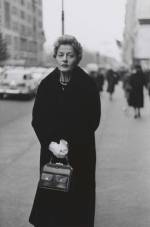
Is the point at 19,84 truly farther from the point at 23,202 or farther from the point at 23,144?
the point at 23,202

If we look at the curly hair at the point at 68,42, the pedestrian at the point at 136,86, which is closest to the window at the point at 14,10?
the pedestrian at the point at 136,86

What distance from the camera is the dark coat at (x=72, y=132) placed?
3906 mm

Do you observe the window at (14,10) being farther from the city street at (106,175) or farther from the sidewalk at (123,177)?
the sidewalk at (123,177)

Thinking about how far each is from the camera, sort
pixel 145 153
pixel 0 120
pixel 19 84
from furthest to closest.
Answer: pixel 19 84 < pixel 0 120 < pixel 145 153

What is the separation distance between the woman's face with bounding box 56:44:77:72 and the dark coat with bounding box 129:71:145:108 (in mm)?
11697

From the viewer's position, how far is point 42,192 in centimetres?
405

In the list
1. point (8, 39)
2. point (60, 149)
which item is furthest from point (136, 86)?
point (8, 39)

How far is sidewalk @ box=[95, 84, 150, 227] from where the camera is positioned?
5.00m

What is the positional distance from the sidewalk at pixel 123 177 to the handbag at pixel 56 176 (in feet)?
3.57

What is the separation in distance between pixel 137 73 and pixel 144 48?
15.4 metres

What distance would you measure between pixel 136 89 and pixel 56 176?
11989mm

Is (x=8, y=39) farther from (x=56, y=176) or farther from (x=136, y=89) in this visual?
(x=56, y=176)

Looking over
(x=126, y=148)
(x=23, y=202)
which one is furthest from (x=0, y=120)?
(x=23, y=202)

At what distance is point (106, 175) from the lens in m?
6.95
